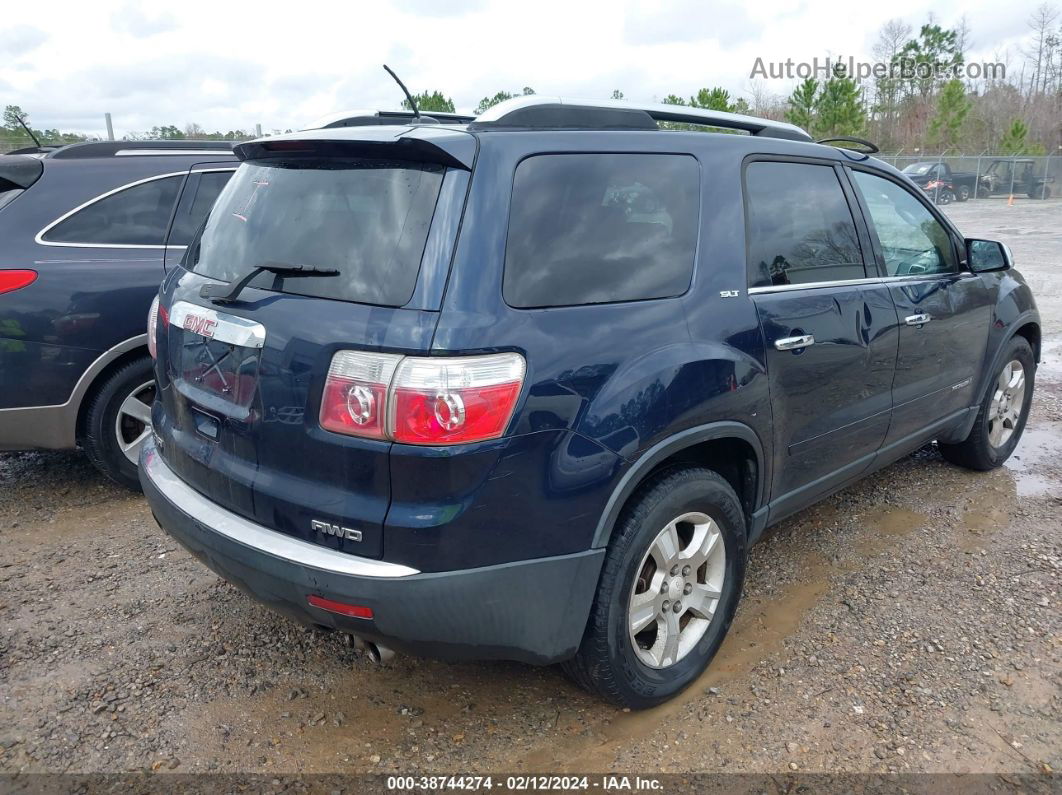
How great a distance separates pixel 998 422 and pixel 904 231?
1660 mm

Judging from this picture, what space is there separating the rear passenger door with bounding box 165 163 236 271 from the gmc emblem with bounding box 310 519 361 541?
272cm

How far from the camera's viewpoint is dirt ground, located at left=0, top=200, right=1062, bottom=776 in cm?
261

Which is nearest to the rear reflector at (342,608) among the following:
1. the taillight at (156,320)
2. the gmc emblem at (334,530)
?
the gmc emblem at (334,530)

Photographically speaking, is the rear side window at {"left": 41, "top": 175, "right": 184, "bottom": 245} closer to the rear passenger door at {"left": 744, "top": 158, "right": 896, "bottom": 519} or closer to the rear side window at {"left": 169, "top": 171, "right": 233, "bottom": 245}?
the rear side window at {"left": 169, "top": 171, "right": 233, "bottom": 245}

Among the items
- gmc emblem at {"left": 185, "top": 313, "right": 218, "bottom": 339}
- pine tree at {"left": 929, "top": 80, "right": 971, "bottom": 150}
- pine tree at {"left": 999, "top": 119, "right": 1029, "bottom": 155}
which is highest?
pine tree at {"left": 929, "top": 80, "right": 971, "bottom": 150}

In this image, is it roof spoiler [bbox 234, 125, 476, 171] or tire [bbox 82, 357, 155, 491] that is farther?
tire [bbox 82, 357, 155, 491]

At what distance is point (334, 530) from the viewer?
2270 mm

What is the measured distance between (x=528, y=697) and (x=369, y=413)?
1326 millimetres

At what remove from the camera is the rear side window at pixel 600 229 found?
2357 mm

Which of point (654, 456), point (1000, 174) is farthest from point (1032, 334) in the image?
point (1000, 174)

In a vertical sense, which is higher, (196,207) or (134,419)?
(196,207)

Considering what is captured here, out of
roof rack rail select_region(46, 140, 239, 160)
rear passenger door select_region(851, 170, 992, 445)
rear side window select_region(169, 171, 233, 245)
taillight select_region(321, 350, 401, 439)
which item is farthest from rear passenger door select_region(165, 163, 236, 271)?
rear passenger door select_region(851, 170, 992, 445)

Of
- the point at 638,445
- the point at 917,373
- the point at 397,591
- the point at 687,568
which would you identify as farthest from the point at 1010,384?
the point at 397,591

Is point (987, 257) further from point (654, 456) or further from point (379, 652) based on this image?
point (379, 652)
